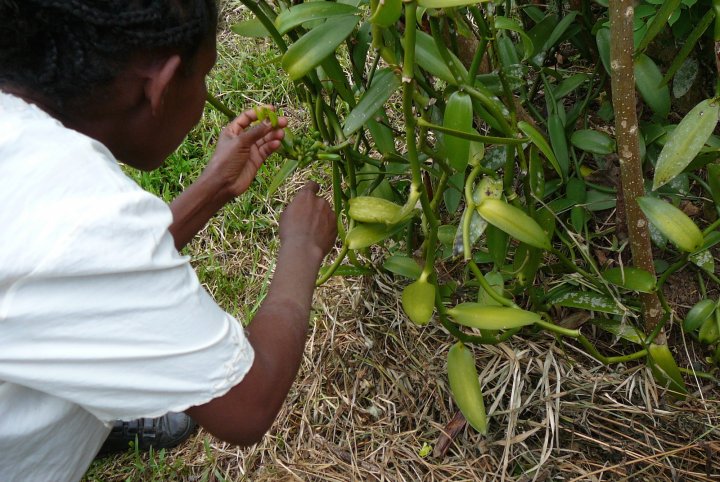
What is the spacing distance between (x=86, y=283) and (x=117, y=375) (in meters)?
0.11

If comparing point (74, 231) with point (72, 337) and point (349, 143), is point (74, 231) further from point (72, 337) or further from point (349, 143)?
point (349, 143)

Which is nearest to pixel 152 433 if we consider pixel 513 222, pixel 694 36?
pixel 513 222

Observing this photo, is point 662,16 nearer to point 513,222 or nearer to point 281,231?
point 513,222

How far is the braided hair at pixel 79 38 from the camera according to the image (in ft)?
2.68

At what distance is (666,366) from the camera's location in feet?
4.22

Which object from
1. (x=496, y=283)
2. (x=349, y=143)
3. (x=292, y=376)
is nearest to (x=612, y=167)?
(x=496, y=283)

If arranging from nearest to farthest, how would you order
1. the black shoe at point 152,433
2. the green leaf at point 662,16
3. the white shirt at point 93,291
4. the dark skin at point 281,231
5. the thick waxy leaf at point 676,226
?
the white shirt at point 93,291, the dark skin at point 281,231, the green leaf at point 662,16, the thick waxy leaf at point 676,226, the black shoe at point 152,433

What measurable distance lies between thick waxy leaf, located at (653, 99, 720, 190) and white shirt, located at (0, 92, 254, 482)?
69 cm

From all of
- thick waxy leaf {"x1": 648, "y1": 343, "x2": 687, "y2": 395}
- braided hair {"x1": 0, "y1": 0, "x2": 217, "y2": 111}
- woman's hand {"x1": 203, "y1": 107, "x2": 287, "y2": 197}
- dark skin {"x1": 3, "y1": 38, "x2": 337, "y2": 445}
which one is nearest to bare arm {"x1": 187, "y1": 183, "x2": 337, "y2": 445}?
dark skin {"x1": 3, "y1": 38, "x2": 337, "y2": 445}

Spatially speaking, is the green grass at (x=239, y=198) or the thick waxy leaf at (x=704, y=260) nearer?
the thick waxy leaf at (x=704, y=260)

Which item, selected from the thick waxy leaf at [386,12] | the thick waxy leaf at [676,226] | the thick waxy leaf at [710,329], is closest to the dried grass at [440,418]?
the thick waxy leaf at [710,329]

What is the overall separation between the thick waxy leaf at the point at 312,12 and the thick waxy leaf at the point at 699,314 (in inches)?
30.3

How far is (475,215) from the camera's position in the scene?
1.29 m

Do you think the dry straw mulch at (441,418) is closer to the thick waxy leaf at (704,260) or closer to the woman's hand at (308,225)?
the thick waxy leaf at (704,260)
